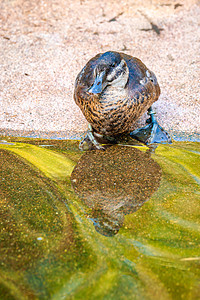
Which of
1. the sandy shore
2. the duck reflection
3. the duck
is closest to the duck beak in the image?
the duck

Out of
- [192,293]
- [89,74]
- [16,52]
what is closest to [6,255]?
[192,293]

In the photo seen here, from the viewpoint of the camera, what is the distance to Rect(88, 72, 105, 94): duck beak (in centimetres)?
294

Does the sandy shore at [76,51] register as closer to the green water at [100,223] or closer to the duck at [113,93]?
the duck at [113,93]

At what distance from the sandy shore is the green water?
76 centimetres

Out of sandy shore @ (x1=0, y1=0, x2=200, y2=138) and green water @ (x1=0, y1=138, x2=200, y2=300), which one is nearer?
green water @ (x1=0, y1=138, x2=200, y2=300)

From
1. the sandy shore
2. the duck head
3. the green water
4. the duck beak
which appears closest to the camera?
the green water

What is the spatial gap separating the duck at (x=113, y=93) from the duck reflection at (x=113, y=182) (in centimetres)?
26

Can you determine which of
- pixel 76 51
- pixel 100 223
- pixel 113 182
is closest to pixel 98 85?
pixel 113 182

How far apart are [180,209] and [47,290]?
3.90 ft

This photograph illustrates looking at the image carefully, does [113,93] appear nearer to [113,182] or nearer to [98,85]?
[98,85]

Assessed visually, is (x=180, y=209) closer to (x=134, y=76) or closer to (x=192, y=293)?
(x=192, y=293)

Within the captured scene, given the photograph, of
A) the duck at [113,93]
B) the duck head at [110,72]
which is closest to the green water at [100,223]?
the duck at [113,93]

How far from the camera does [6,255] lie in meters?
2.15

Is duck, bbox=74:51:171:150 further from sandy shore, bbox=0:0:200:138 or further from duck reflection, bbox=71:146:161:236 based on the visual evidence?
sandy shore, bbox=0:0:200:138
